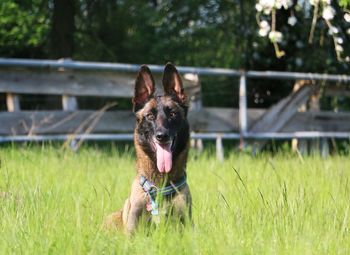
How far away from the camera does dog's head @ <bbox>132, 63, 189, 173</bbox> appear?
3969 mm

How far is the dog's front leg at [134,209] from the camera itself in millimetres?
3695

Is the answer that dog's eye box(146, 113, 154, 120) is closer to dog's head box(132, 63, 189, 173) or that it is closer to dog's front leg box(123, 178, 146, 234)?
dog's head box(132, 63, 189, 173)

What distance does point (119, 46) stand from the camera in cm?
1631

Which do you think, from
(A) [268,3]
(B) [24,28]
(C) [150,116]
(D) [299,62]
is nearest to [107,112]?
(A) [268,3]

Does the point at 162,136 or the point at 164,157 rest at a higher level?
the point at 162,136

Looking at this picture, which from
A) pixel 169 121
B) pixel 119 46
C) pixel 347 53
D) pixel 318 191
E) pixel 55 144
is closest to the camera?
pixel 169 121

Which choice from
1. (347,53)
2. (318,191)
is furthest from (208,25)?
(318,191)

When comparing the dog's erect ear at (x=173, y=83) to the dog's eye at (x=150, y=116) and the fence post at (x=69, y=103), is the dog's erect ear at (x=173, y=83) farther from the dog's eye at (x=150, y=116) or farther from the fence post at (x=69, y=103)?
the fence post at (x=69, y=103)

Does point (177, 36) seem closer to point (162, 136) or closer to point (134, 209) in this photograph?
point (162, 136)

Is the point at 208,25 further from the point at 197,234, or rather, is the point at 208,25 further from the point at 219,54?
the point at 197,234

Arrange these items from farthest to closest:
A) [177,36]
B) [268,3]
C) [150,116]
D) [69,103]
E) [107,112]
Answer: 1. [177,36]
2. [107,112]
3. [69,103]
4. [268,3]
5. [150,116]

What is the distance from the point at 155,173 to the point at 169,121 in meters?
0.36

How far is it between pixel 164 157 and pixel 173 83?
61cm

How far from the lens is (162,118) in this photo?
4000mm
